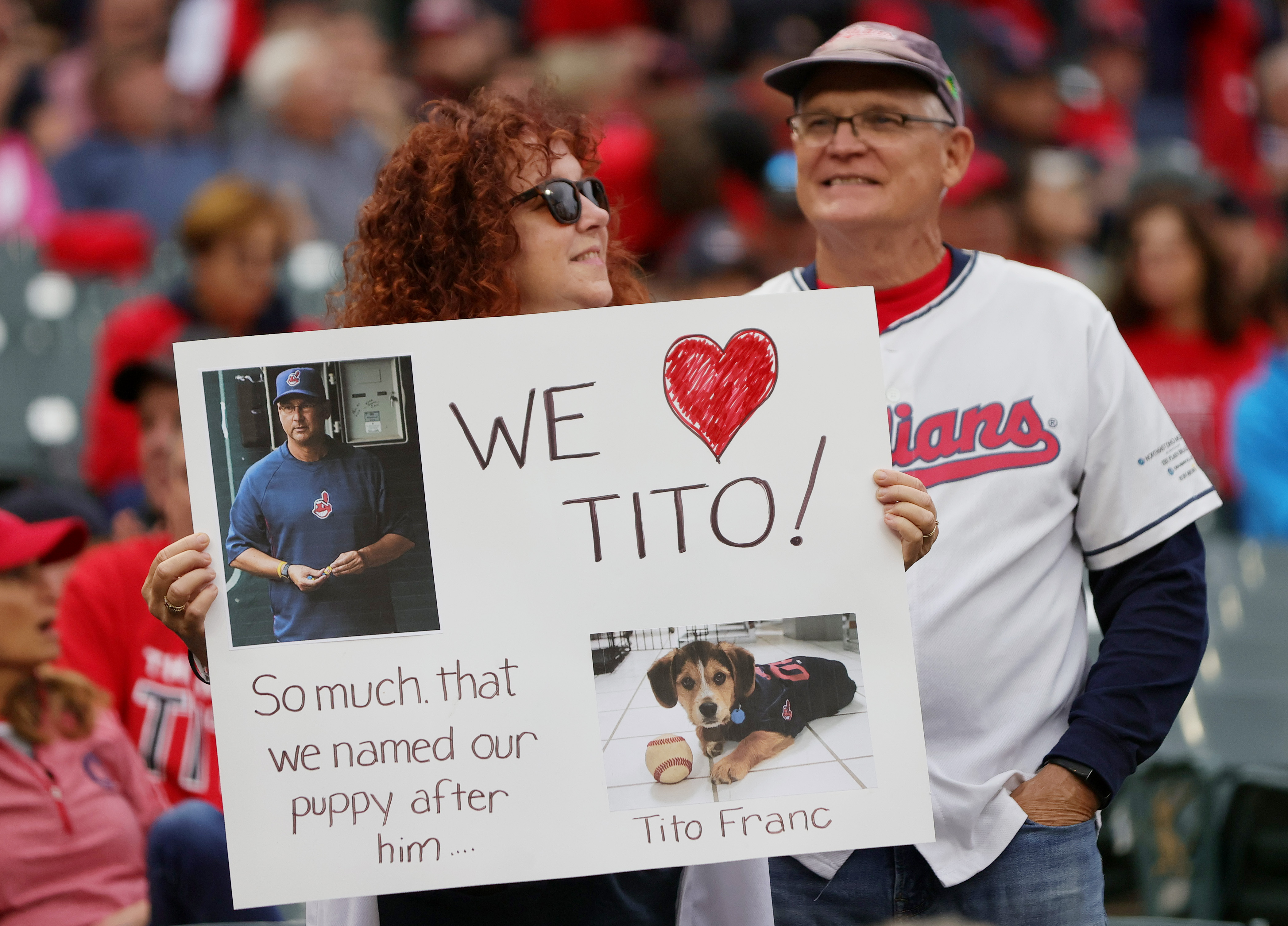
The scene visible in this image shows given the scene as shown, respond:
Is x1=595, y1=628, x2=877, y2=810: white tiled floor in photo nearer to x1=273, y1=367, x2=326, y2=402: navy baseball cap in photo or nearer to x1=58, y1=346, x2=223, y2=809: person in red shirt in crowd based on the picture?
x1=273, y1=367, x2=326, y2=402: navy baseball cap in photo

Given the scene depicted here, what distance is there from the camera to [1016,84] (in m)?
8.01

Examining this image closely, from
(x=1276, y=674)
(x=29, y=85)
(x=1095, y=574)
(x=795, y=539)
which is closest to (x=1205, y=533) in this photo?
(x=1276, y=674)

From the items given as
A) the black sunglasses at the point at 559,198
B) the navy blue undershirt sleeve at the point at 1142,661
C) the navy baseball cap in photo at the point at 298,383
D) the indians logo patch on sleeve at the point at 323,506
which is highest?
the black sunglasses at the point at 559,198

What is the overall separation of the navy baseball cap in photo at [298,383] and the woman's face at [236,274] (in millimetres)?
3573

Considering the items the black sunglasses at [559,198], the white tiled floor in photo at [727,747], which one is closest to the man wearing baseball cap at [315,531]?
the white tiled floor in photo at [727,747]

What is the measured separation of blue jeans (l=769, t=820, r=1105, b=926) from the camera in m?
2.39

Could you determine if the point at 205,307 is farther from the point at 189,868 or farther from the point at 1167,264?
the point at 1167,264

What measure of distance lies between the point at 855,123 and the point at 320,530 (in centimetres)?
127

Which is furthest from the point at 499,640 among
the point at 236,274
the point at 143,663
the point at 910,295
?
the point at 236,274

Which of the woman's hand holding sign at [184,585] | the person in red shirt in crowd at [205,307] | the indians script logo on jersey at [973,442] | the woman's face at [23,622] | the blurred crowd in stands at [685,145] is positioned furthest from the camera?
the blurred crowd in stands at [685,145]

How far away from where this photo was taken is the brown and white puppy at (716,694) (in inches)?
79.9

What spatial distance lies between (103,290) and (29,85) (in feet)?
6.34

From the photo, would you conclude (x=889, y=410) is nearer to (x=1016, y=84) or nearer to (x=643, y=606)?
(x=643, y=606)

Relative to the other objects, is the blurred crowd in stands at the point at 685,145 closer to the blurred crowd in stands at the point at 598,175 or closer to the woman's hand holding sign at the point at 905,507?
the blurred crowd in stands at the point at 598,175
